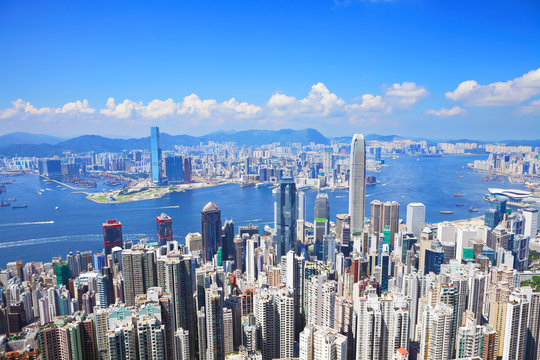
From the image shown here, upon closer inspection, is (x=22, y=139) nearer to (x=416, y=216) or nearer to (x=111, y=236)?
(x=111, y=236)

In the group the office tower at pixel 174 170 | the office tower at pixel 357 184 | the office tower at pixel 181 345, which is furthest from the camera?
the office tower at pixel 174 170

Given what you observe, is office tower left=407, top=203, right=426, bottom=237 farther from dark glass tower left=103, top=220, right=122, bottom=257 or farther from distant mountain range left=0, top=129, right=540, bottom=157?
dark glass tower left=103, top=220, right=122, bottom=257

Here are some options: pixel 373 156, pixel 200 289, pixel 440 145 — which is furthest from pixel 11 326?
pixel 440 145

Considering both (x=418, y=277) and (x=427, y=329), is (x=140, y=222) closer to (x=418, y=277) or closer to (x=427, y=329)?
(x=418, y=277)

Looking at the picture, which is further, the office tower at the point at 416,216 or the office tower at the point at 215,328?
the office tower at the point at 416,216

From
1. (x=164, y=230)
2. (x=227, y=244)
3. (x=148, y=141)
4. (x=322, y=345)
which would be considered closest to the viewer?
(x=322, y=345)

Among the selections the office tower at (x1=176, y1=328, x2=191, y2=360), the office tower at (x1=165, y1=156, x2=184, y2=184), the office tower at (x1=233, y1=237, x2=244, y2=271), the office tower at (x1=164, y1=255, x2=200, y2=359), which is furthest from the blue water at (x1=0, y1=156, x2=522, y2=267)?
the office tower at (x1=176, y1=328, x2=191, y2=360)

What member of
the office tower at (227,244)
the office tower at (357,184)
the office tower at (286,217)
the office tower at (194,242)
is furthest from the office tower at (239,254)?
the office tower at (357,184)

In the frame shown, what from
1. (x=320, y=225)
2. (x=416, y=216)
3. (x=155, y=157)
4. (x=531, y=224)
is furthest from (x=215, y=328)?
(x=155, y=157)

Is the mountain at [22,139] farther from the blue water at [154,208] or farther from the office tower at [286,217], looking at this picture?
the office tower at [286,217]
